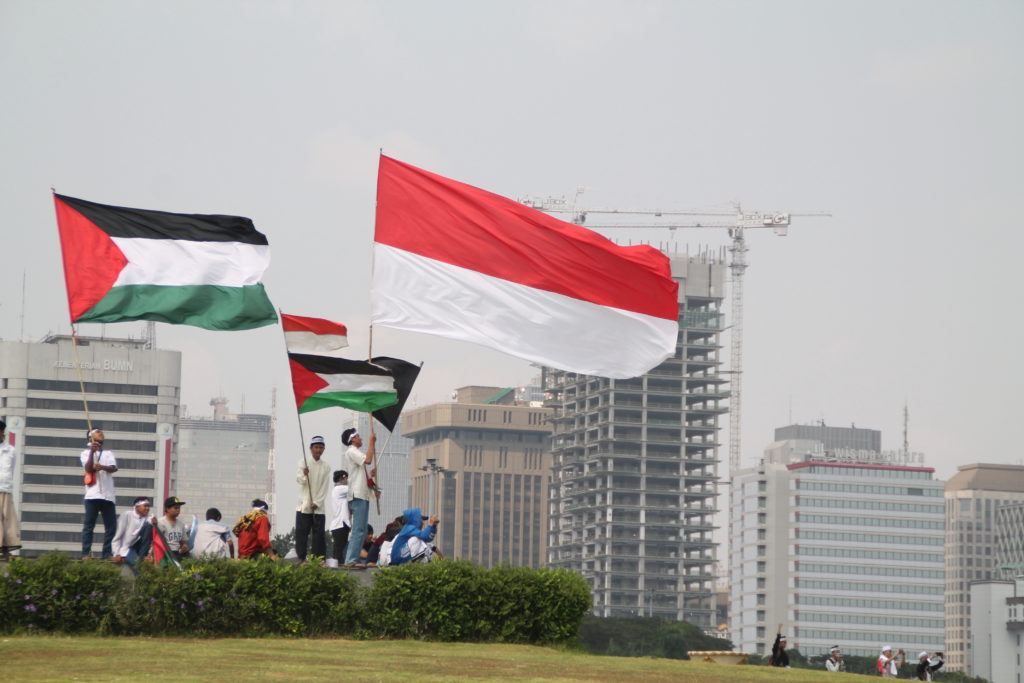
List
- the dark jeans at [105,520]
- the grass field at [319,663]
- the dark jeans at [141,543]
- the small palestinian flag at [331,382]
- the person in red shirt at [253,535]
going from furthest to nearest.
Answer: the small palestinian flag at [331,382] → the person in red shirt at [253,535] → the dark jeans at [105,520] → the dark jeans at [141,543] → the grass field at [319,663]

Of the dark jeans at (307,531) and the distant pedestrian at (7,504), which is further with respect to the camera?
the dark jeans at (307,531)

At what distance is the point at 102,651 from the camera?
20.0m

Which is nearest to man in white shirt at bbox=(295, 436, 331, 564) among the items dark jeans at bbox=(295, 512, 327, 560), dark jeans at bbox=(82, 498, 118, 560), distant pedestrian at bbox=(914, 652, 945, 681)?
dark jeans at bbox=(295, 512, 327, 560)

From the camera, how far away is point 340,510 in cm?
2639

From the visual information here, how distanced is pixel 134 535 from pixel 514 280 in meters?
7.44

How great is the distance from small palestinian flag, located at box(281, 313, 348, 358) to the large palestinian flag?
35 centimetres

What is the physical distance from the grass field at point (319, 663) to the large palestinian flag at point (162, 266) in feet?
18.5

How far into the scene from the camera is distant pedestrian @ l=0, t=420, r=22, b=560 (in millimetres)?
24078

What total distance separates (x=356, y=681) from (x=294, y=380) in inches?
341

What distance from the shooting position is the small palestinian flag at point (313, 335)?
25828 mm

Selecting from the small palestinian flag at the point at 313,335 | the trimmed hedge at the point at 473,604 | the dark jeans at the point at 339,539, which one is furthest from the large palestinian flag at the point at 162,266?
the trimmed hedge at the point at 473,604

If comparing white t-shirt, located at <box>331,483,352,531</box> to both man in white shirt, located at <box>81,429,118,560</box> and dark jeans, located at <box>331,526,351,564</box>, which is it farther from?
man in white shirt, located at <box>81,429,118,560</box>

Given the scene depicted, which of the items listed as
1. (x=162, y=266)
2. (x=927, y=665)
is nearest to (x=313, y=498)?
(x=162, y=266)

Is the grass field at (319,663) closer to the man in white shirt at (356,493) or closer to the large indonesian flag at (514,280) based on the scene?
the man in white shirt at (356,493)
